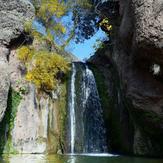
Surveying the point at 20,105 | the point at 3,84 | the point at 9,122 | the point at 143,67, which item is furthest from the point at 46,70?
the point at 143,67

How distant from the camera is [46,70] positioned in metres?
19.4

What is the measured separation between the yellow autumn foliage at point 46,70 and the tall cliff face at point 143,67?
131 inches

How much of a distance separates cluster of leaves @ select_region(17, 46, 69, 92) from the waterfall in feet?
3.06

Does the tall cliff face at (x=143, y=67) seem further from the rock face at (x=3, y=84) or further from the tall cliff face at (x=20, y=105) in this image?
the rock face at (x=3, y=84)

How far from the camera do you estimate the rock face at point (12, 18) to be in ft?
60.7

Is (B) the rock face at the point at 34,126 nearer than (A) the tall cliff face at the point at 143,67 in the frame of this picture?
No

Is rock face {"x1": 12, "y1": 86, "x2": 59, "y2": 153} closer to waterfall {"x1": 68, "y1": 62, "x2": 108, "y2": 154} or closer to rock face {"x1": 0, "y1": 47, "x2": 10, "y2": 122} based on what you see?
waterfall {"x1": 68, "y1": 62, "x2": 108, "y2": 154}

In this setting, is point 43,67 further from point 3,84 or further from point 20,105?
point 3,84

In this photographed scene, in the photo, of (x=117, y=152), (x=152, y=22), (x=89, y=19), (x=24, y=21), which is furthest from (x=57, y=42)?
(x=152, y=22)

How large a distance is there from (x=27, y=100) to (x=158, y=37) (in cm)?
767

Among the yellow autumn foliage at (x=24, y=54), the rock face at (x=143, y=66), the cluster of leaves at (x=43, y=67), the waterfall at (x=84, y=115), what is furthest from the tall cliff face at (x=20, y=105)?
the rock face at (x=143, y=66)

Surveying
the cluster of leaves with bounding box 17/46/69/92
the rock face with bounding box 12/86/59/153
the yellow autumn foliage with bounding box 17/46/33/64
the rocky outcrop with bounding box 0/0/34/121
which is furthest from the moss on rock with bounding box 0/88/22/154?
the yellow autumn foliage with bounding box 17/46/33/64

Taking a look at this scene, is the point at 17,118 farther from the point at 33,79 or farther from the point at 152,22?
the point at 152,22

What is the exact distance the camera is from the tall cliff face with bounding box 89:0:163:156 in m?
12.2
